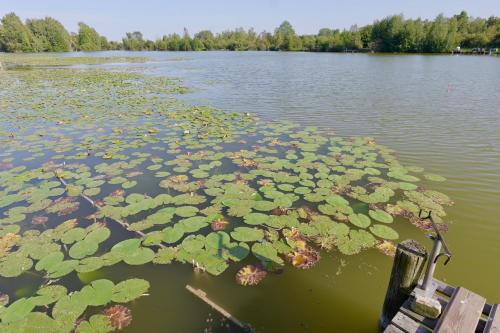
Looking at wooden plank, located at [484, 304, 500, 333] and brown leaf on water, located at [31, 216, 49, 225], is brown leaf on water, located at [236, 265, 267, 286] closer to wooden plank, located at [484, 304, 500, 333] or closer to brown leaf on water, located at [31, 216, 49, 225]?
wooden plank, located at [484, 304, 500, 333]

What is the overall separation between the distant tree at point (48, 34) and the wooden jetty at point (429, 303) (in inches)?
3452

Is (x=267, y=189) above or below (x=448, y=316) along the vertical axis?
below

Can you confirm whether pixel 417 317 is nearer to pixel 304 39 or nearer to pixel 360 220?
pixel 360 220

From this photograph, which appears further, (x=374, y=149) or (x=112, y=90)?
(x=112, y=90)

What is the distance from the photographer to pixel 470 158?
5.75 m

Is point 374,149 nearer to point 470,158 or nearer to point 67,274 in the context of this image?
point 470,158

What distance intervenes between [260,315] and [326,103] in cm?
977

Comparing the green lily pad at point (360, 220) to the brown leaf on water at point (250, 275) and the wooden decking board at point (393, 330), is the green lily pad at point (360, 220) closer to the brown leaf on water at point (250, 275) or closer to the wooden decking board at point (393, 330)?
the brown leaf on water at point (250, 275)

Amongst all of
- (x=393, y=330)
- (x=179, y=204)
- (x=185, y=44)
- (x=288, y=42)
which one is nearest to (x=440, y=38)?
(x=288, y=42)

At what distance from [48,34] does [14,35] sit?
9.41 meters

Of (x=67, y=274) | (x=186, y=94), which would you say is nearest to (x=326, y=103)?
(x=186, y=94)

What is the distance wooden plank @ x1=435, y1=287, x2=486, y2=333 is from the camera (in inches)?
70.2

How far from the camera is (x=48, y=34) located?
229 ft

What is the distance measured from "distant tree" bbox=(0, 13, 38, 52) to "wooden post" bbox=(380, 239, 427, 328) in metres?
84.8
